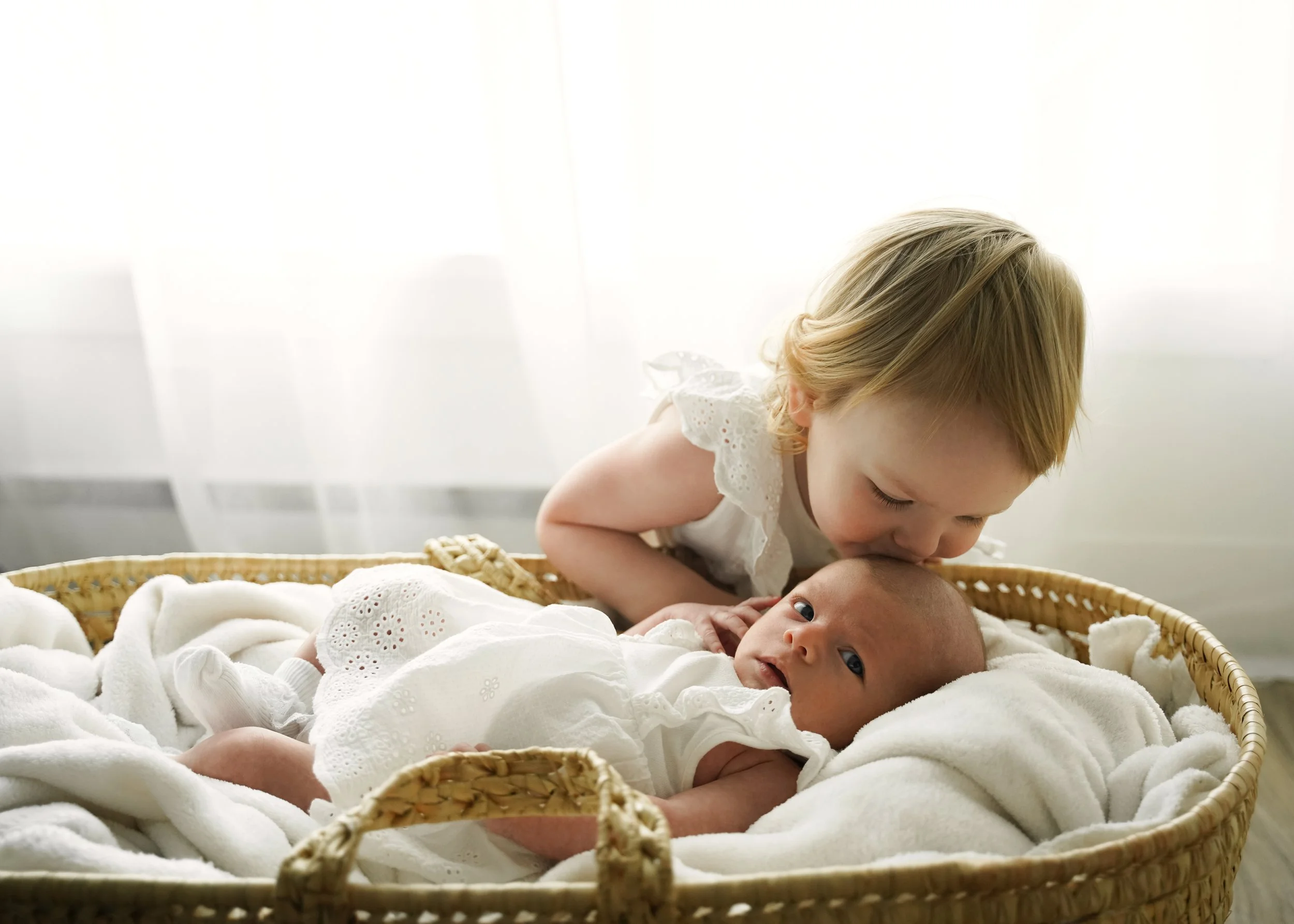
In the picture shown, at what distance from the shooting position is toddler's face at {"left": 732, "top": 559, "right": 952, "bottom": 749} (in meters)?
0.89

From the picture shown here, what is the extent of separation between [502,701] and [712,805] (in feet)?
0.59

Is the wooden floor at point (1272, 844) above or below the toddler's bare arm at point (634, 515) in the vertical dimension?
below

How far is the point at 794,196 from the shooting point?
54.5 inches

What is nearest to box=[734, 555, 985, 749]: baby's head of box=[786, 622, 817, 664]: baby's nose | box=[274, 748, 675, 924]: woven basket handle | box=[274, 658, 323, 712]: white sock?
box=[786, 622, 817, 664]: baby's nose

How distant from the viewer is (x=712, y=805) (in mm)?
808

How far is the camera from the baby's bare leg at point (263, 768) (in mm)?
821

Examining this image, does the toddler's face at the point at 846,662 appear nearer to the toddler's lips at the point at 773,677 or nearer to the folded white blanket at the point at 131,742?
the toddler's lips at the point at 773,677

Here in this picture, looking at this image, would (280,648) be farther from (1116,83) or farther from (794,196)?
(1116,83)

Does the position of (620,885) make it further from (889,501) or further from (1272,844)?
(1272,844)

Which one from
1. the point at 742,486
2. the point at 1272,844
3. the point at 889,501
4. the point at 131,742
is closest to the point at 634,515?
the point at 742,486

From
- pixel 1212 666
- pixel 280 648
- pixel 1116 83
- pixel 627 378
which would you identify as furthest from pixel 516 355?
pixel 1212 666

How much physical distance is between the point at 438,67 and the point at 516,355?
1.33ft

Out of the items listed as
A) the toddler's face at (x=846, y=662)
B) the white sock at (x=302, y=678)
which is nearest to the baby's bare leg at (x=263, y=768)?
the white sock at (x=302, y=678)

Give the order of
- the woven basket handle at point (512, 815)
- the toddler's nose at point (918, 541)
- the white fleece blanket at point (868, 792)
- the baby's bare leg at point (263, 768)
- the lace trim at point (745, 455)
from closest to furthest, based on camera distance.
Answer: the woven basket handle at point (512, 815)
the white fleece blanket at point (868, 792)
the baby's bare leg at point (263, 768)
the toddler's nose at point (918, 541)
the lace trim at point (745, 455)
